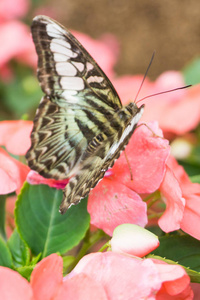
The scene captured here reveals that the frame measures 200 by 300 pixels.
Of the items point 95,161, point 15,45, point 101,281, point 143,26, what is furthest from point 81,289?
point 143,26

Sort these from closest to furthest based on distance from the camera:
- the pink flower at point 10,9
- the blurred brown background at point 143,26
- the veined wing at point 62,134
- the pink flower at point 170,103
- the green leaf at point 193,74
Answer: the veined wing at point 62,134
the pink flower at point 170,103
the green leaf at point 193,74
the pink flower at point 10,9
the blurred brown background at point 143,26

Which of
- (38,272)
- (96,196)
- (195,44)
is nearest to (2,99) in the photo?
(195,44)

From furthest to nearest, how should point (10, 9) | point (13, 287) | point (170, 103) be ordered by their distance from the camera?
point (10, 9)
point (170, 103)
point (13, 287)

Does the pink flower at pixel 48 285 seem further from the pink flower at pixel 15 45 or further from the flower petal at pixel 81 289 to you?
the pink flower at pixel 15 45

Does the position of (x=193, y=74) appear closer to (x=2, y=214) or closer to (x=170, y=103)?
(x=170, y=103)

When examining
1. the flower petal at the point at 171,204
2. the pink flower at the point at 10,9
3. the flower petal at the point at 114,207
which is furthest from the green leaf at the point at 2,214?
the pink flower at the point at 10,9

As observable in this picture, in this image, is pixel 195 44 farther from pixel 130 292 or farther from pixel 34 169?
pixel 130 292

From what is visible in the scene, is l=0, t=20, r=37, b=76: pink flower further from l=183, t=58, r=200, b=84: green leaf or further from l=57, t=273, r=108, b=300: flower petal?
l=57, t=273, r=108, b=300: flower petal
